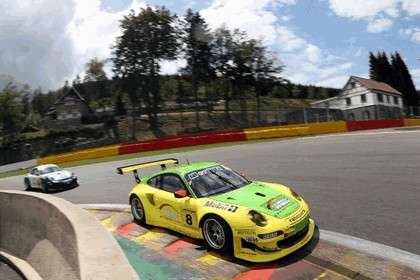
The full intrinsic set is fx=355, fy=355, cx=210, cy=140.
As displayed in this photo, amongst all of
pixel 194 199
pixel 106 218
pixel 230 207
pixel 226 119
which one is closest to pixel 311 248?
pixel 230 207

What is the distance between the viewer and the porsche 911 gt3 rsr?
5426 millimetres

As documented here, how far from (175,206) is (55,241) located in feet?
7.20

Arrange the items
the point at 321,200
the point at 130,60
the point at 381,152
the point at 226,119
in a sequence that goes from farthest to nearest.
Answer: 1. the point at 130,60
2. the point at 226,119
3. the point at 381,152
4. the point at 321,200

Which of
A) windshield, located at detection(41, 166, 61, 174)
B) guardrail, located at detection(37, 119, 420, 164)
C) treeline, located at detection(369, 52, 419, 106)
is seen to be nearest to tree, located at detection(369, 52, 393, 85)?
treeline, located at detection(369, 52, 419, 106)

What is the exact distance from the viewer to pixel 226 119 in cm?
4644

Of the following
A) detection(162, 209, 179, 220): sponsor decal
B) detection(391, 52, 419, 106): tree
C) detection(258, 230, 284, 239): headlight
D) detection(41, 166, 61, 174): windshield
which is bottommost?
detection(258, 230, 284, 239): headlight

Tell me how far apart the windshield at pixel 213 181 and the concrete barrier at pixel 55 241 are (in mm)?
2037

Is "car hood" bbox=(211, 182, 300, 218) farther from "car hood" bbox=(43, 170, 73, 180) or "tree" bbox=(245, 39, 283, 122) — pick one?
"tree" bbox=(245, 39, 283, 122)

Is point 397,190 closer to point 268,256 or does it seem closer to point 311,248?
point 311,248

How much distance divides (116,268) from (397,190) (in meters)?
7.44

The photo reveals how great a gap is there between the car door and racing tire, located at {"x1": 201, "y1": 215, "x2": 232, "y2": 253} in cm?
33

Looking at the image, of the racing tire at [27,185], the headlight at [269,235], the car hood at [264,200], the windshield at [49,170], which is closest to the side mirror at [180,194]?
the car hood at [264,200]

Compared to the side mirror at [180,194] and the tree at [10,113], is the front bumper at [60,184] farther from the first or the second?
the tree at [10,113]

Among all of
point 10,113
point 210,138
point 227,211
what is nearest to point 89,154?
point 210,138
